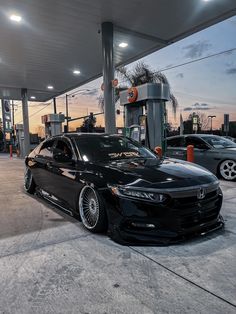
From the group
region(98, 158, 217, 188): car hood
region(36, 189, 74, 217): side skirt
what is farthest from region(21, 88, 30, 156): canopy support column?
region(98, 158, 217, 188): car hood

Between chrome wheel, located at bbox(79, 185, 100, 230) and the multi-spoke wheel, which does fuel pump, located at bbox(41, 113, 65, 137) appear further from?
chrome wheel, located at bbox(79, 185, 100, 230)

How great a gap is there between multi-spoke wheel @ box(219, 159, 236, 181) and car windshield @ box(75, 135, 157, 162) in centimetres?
348

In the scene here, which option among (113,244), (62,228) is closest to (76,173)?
(62,228)

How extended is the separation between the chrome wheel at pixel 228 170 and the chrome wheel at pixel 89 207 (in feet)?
16.1

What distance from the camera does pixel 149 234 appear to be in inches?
A: 127

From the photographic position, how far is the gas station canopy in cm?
775

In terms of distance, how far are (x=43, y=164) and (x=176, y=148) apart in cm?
498

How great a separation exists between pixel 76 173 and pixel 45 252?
1.30m

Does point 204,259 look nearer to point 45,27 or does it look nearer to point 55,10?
point 55,10

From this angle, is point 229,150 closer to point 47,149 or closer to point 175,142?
point 175,142

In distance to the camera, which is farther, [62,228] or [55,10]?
[55,10]

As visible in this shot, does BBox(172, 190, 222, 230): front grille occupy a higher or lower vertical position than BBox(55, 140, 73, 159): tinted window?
lower

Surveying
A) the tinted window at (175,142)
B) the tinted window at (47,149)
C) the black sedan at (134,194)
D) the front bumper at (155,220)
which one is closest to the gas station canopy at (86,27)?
the tinted window at (175,142)

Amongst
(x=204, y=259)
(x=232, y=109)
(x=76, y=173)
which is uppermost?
(x=232, y=109)
